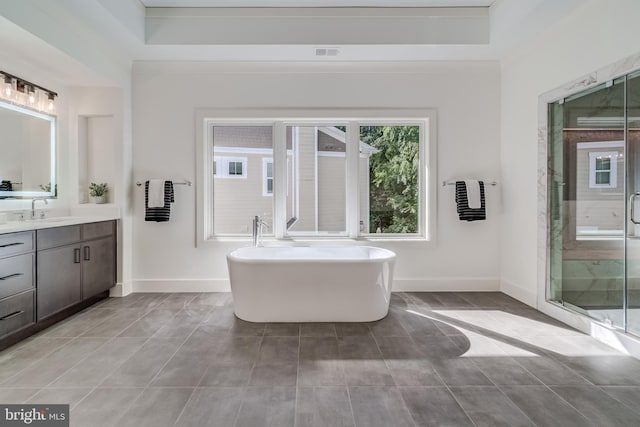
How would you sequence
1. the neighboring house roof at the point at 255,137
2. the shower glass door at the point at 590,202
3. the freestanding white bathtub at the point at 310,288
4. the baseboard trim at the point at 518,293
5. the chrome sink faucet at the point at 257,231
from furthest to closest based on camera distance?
the neighboring house roof at the point at 255,137
the chrome sink faucet at the point at 257,231
the baseboard trim at the point at 518,293
the freestanding white bathtub at the point at 310,288
the shower glass door at the point at 590,202

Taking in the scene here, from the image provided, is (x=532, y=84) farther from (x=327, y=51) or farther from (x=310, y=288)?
(x=310, y=288)

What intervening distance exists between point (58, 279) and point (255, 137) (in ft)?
7.86

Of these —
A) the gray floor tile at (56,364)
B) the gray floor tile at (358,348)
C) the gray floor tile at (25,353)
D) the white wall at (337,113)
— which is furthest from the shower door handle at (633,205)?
the gray floor tile at (25,353)

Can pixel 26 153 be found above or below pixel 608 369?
above

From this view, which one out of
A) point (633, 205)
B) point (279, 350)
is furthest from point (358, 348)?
point (633, 205)

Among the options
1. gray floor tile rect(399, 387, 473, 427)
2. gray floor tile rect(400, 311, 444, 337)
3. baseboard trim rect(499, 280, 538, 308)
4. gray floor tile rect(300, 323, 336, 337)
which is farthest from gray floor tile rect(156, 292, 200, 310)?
baseboard trim rect(499, 280, 538, 308)

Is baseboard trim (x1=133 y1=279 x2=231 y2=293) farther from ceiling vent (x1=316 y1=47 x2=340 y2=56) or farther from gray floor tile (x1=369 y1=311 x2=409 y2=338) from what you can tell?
ceiling vent (x1=316 y1=47 x2=340 y2=56)

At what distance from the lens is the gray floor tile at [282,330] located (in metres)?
2.80

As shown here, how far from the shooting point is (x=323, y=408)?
1818mm

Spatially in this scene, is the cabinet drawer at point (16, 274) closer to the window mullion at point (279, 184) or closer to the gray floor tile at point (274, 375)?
the gray floor tile at point (274, 375)

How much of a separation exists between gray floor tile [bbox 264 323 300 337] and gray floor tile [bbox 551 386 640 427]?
5.81ft

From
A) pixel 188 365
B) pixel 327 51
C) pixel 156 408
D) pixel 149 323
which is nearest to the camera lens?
pixel 156 408

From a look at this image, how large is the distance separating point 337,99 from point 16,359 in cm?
361

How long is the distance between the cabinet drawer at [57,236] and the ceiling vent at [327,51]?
2.88m
